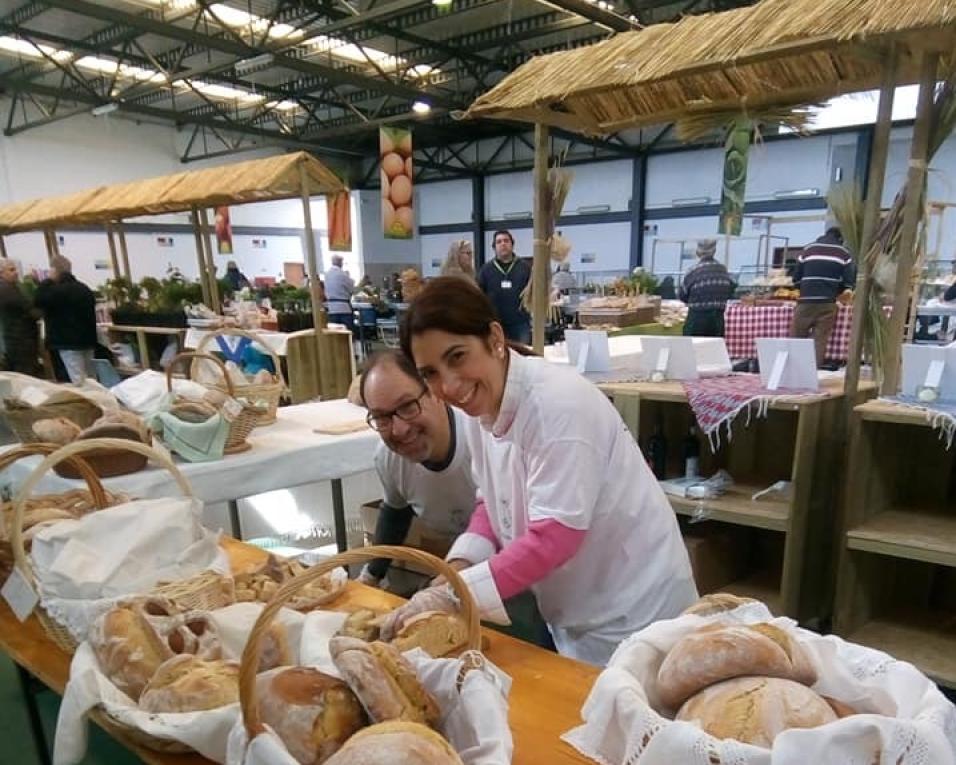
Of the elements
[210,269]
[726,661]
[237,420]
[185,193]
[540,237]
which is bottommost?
[237,420]

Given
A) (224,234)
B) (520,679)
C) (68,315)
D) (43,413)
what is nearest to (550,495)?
(520,679)

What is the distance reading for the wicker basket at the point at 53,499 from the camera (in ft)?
4.66

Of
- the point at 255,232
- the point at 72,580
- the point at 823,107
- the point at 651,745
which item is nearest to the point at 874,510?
the point at 823,107

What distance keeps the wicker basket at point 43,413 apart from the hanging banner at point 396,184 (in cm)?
454

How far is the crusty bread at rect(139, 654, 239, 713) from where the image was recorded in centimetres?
86

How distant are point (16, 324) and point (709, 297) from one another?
644 cm

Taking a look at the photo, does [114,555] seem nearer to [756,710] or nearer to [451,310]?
[451,310]

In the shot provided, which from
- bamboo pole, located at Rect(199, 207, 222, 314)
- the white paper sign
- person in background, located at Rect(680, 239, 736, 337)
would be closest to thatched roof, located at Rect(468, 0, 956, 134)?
the white paper sign

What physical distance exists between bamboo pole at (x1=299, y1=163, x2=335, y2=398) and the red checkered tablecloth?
3037 millimetres

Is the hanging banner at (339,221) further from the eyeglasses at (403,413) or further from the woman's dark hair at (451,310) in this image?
the woman's dark hair at (451,310)

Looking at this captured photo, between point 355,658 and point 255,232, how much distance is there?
15361mm

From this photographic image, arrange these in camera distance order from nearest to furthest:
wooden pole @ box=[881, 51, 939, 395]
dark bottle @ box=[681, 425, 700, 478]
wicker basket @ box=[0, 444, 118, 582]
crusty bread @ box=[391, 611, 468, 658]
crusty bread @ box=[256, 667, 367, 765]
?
crusty bread @ box=[256, 667, 367, 765]
crusty bread @ box=[391, 611, 468, 658]
wicker basket @ box=[0, 444, 118, 582]
wooden pole @ box=[881, 51, 939, 395]
dark bottle @ box=[681, 425, 700, 478]

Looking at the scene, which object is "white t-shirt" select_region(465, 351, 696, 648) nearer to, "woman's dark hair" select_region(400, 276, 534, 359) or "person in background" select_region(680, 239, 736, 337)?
"woman's dark hair" select_region(400, 276, 534, 359)

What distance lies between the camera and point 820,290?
4.42 m
